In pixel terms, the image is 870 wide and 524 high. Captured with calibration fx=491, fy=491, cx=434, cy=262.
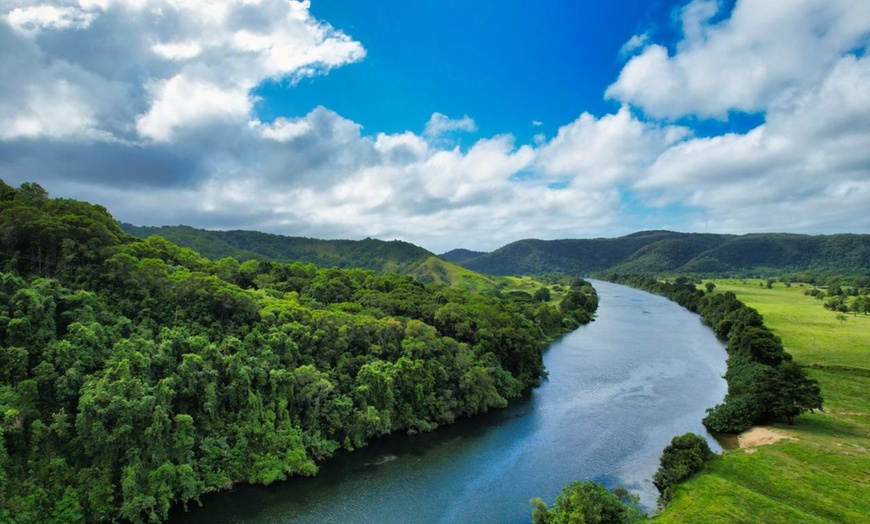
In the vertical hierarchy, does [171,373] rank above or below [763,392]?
above

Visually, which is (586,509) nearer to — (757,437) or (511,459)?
(511,459)

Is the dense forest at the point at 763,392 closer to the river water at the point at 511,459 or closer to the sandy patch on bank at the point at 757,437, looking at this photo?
the sandy patch on bank at the point at 757,437

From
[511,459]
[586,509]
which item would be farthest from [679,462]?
[511,459]

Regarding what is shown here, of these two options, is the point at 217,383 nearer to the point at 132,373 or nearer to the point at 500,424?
the point at 132,373

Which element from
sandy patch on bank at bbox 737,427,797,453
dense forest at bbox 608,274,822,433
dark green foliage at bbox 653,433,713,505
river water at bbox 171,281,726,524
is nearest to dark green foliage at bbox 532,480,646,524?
river water at bbox 171,281,726,524

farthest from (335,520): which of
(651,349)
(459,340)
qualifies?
(651,349)

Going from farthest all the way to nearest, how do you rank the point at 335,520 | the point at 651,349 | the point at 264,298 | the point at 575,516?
the point at 651,349
the point at 264,298
the point at 335,520
the point at 575,516

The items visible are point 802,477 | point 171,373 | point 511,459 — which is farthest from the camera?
point 511,459
